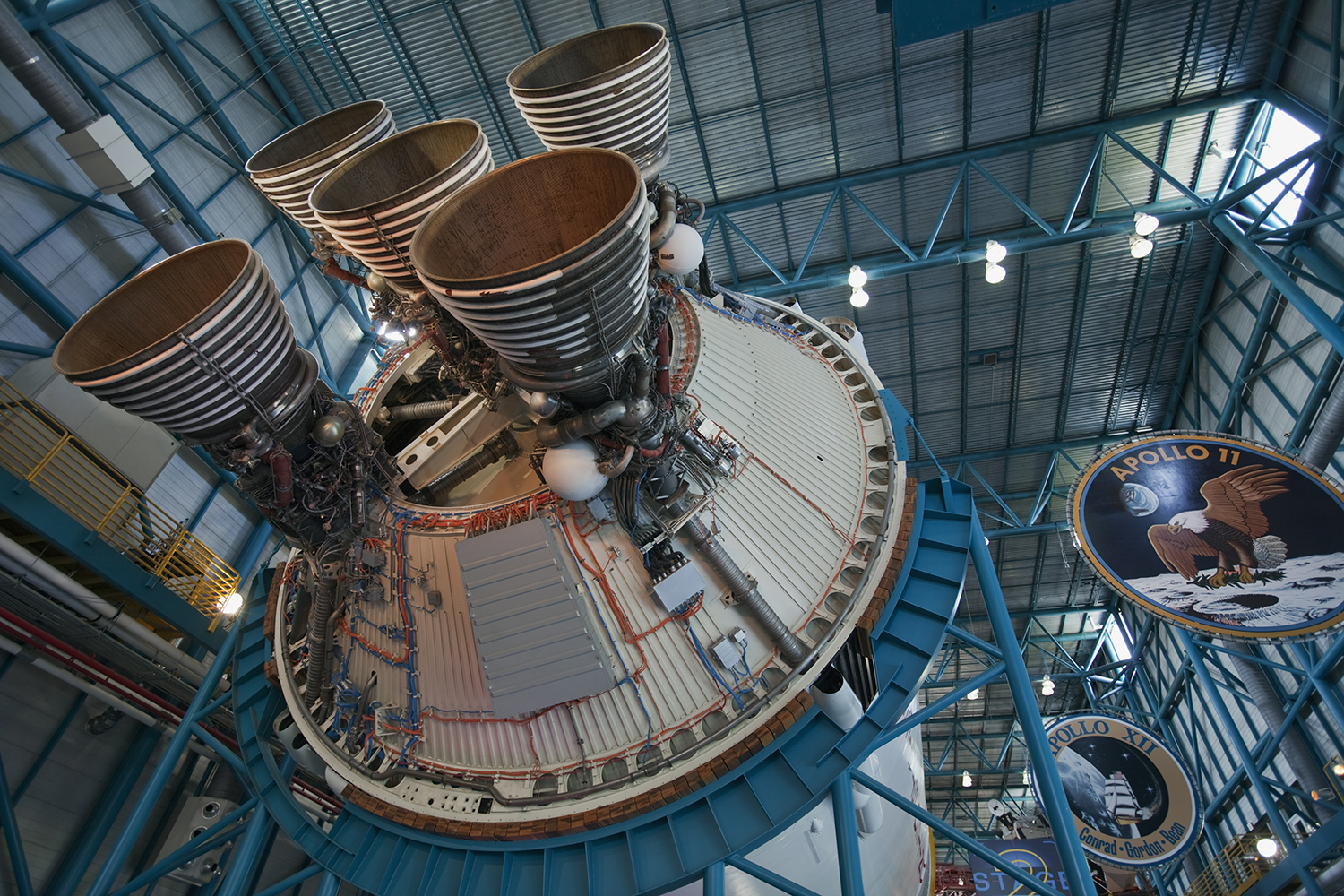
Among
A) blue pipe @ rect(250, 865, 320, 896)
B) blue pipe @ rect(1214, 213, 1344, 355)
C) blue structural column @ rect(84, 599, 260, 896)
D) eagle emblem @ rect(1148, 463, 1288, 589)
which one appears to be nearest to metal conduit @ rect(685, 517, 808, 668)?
blue pipe @ rect(250, 865, 320, 896)

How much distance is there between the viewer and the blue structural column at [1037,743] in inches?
231

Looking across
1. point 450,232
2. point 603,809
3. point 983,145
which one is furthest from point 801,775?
point 983,145

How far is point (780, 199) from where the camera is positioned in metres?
17.9

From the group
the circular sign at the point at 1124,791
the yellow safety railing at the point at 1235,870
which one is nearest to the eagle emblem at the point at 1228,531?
the circular sign at the point at 1124,791

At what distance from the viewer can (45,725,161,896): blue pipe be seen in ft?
33.6

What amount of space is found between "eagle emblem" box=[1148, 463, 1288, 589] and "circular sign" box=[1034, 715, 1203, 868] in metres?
5.58

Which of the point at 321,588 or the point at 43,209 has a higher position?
the point at 43,209

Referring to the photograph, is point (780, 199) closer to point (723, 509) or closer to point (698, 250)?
point (698, 250)

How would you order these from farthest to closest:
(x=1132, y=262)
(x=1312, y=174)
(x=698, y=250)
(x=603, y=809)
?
1. (x=1132, y=262)
2. (x=1312, y=174)
3. (x=698, y=250)
4. (x=603, y=809)

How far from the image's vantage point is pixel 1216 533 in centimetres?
996

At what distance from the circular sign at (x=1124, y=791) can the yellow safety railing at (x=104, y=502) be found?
1617 centimetres

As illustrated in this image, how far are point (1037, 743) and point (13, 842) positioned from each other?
1276cm

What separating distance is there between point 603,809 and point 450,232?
4565 mm

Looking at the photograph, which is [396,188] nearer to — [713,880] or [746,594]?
[746,594]
